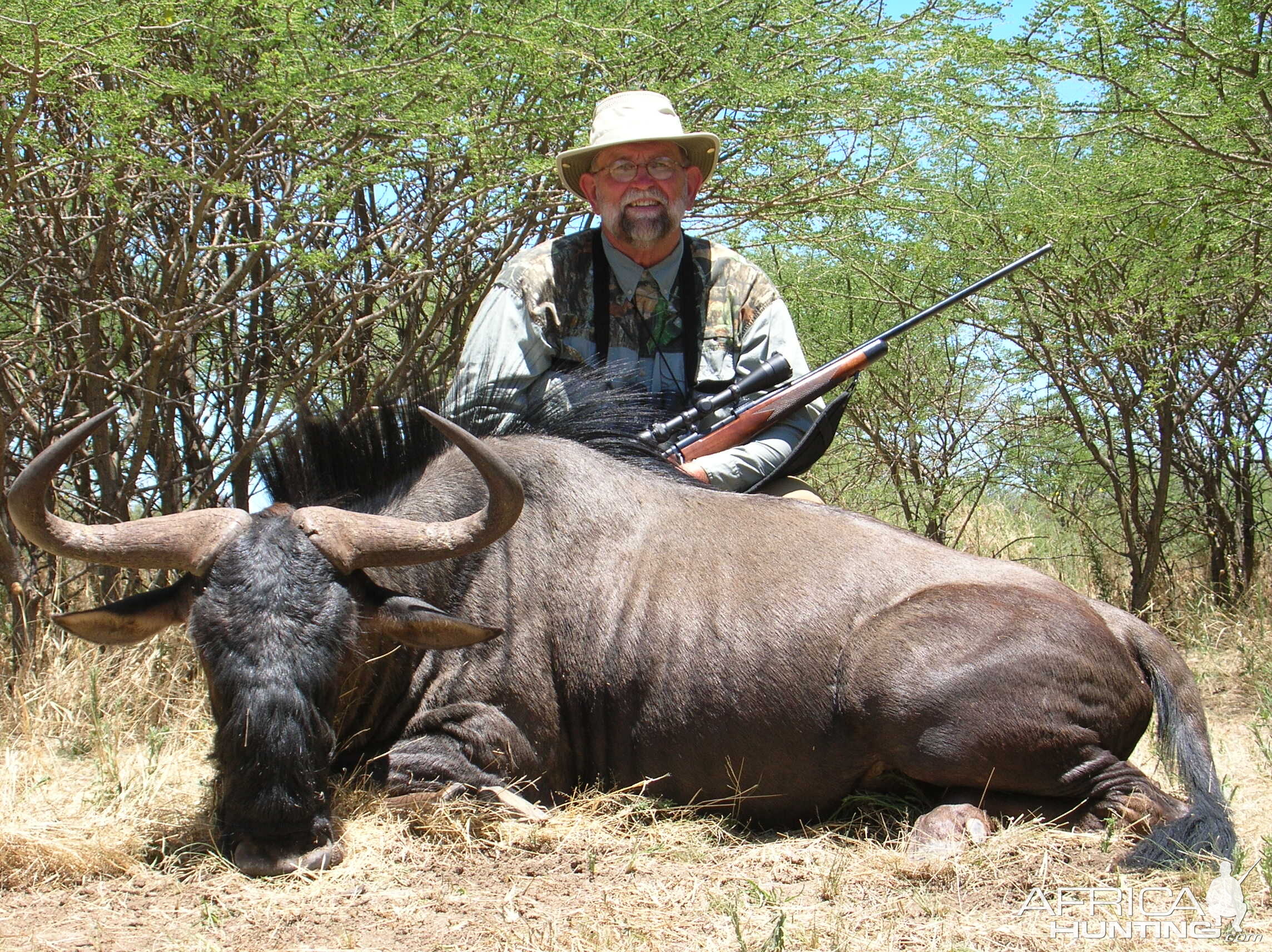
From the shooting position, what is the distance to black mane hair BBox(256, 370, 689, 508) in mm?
4422

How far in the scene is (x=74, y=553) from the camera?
11.8ft

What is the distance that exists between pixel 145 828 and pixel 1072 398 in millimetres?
6756

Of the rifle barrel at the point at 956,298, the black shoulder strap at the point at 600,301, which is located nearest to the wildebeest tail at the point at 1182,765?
the rifle barrel at the point at 956,298

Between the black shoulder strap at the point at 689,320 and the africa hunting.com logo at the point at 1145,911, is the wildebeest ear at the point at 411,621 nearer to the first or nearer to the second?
the africa hunting.com logo at the point at 1145,911

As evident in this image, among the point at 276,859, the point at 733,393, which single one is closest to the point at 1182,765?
the point at 733,393

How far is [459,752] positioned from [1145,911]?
2.15 m

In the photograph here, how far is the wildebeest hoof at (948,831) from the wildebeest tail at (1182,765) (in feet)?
1.42

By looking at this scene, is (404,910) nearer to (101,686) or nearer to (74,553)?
(74,553)

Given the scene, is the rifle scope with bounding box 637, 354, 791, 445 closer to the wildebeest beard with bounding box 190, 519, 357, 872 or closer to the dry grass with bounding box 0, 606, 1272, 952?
the dry grass with bounding box 0, 606, 1272, 952

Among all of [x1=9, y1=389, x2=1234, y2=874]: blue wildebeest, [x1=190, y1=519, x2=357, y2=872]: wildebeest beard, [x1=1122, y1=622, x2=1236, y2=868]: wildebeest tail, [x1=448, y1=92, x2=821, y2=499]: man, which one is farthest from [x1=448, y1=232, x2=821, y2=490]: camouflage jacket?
[x1=1122, y1=622, x2=1236, y2=868]: wildebeest tail

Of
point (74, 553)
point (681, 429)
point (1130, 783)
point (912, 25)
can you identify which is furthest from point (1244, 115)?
Answer: point (74, 553)

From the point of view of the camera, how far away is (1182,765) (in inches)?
154

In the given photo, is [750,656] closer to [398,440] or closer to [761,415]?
[761,415]

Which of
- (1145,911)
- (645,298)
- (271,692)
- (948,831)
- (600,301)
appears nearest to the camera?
(1145,911)
